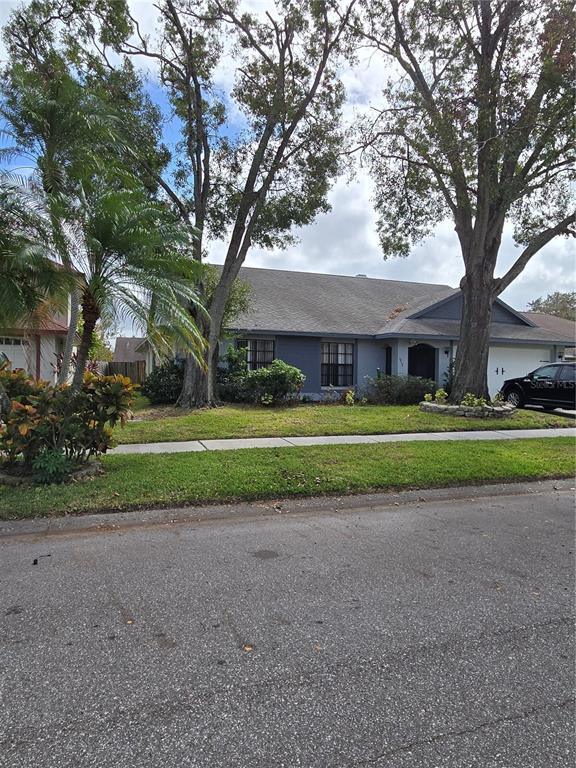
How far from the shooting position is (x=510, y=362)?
19.9 meters

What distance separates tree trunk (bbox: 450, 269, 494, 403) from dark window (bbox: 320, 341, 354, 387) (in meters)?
4.97

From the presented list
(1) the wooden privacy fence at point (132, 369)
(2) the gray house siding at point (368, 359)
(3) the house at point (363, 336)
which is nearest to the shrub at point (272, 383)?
(3) the house at point (363, 336)

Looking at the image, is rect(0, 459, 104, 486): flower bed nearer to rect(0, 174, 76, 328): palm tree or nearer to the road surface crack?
rect(0, 174, 76, 328): palm tree

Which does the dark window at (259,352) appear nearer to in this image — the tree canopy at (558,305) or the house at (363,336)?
the house at (363,336)

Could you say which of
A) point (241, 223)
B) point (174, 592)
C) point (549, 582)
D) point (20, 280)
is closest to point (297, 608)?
point (174, 592)

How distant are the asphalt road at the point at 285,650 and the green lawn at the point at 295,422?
545 centimetres

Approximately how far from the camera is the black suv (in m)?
14.7

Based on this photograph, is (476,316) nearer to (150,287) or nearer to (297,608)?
(150,287)

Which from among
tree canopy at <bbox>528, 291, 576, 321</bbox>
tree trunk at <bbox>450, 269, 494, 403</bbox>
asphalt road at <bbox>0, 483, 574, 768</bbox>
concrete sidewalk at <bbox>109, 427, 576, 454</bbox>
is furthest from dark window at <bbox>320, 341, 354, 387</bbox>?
tree canopy at <bbox>528, 291, 576, 321</bbox>

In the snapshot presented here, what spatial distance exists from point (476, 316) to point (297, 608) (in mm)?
12712

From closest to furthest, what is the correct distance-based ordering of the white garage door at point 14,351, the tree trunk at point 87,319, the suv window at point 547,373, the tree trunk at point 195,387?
1. the tree trunk at point 87,319
2. the tree trunk at point 195,387
3. the suv window at point 547,373
4. the white garage door at point 14,351

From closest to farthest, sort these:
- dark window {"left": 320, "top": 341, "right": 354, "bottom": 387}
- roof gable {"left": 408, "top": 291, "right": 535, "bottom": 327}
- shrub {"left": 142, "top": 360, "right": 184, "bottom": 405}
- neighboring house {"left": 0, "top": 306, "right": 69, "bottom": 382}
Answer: shrub {"left": 142, "top": 360, "right": 184, "bottom": 405}, neighboring house {"left": 0, "top": 306, "right": 69, "bottom": 382}, dark window {"left": 320, "top": 341, "right": 354, "bottom": 387}, roof gable {"left": 408, "top": 291, "right": 535, "bottom": 327}

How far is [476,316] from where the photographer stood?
14.4 m

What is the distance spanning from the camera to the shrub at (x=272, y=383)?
14.8 metres
